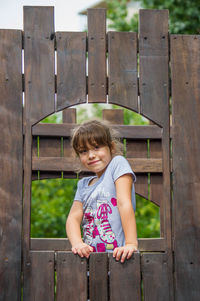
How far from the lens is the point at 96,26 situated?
3.18m

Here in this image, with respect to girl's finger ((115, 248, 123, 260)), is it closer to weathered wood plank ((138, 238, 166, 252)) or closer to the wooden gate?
the wooden gate

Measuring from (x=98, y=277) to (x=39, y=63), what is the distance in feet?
5.04

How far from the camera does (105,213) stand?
9.70 ft

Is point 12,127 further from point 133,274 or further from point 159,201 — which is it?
point 159,201

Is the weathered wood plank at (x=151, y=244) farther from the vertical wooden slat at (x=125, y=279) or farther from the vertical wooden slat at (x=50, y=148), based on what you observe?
the vertical wooden slat at (x=125, y=279)

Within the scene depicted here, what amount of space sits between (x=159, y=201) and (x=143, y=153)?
0.50 meters

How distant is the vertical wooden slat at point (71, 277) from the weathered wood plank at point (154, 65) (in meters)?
1.13

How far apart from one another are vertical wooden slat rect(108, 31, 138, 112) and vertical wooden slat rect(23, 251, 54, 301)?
1.19 m

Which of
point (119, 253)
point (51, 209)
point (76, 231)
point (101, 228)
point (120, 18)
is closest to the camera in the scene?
point (119, 253)

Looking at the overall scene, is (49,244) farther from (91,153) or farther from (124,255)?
(124,255)

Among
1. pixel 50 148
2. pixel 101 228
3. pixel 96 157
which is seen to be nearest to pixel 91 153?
pixel 96 157

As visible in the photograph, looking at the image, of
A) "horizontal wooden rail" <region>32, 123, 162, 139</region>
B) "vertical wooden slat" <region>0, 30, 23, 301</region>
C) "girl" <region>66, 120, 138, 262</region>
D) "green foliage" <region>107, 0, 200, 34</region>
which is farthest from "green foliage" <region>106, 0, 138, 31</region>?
"girl" <region>66, 120, 138, 262</region>

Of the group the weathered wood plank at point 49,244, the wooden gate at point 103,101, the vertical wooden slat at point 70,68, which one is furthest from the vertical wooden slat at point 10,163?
the weathered wood plank at point 49,244

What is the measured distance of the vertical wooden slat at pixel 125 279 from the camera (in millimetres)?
2668
